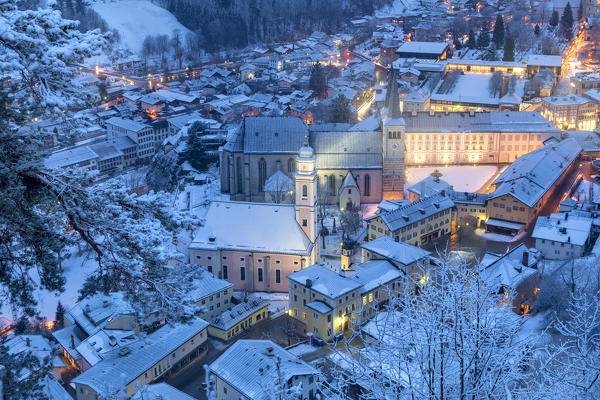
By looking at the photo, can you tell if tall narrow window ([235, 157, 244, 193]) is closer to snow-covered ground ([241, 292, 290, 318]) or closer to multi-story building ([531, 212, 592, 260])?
snow-covered ground ([241, 292, 290, 318])

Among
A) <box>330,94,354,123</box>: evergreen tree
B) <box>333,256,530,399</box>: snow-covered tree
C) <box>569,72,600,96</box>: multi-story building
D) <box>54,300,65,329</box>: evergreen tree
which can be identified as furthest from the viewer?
<box>569,72,600,96</box>: multi-story building

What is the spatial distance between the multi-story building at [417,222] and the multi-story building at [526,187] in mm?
2379

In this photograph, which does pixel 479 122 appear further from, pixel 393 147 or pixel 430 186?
pixel 430 186

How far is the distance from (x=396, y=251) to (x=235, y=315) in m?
7.81

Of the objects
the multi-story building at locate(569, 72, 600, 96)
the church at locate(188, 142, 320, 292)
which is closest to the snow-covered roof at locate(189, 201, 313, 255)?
the church at locate(188, 142, 320, 292)

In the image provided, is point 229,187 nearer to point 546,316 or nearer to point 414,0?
point 546,316

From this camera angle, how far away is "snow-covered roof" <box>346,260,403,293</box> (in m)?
28.1

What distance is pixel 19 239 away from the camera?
322 inches

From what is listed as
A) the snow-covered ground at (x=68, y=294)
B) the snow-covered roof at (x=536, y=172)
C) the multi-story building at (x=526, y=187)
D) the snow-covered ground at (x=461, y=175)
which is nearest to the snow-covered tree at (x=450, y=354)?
the snow-covered ground at (x=68, y=294)

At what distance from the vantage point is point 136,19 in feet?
357

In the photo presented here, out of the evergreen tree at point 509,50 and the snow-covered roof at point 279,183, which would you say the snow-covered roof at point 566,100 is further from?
the snow-covered roof at point 279,183

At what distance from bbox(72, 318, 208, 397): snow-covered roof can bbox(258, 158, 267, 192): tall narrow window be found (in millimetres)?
16926

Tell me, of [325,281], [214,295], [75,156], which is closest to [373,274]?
[325,281]

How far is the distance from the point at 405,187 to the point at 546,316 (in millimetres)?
17082
